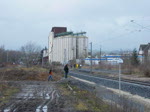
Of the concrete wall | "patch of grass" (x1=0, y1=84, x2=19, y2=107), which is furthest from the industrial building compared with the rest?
"patch of grass" (x1=0, y1=84, x2=19, y2=107)

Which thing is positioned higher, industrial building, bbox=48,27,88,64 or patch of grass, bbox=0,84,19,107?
industrial building, bbox=48,27,88,64

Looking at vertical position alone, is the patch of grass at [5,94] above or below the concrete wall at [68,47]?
below

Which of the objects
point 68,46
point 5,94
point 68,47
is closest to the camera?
point 5,94

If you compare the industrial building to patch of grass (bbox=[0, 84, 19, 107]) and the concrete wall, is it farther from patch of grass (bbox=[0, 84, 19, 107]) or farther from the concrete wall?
patch of grass (bbox=[0, 84, 19, 107])

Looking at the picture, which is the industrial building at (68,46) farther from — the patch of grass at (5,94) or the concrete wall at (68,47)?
the patch of grass at (5,94)

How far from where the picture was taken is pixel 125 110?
1075 cm

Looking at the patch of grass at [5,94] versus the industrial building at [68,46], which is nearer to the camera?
the patch of grass at [5,94]

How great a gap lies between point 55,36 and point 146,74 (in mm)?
96602

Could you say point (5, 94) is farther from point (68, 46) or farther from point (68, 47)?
point (68, 47)

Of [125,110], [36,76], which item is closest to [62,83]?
[36,76]

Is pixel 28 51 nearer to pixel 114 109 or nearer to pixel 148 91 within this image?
pixel 148 91

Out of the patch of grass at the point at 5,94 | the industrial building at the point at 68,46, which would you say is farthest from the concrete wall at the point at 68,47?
the patch of grass at the point at 5,94

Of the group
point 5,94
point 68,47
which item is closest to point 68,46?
point 68,47

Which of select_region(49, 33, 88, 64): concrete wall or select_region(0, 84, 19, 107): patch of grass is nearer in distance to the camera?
select_region(0, 84, 19, 107): patch of grass
